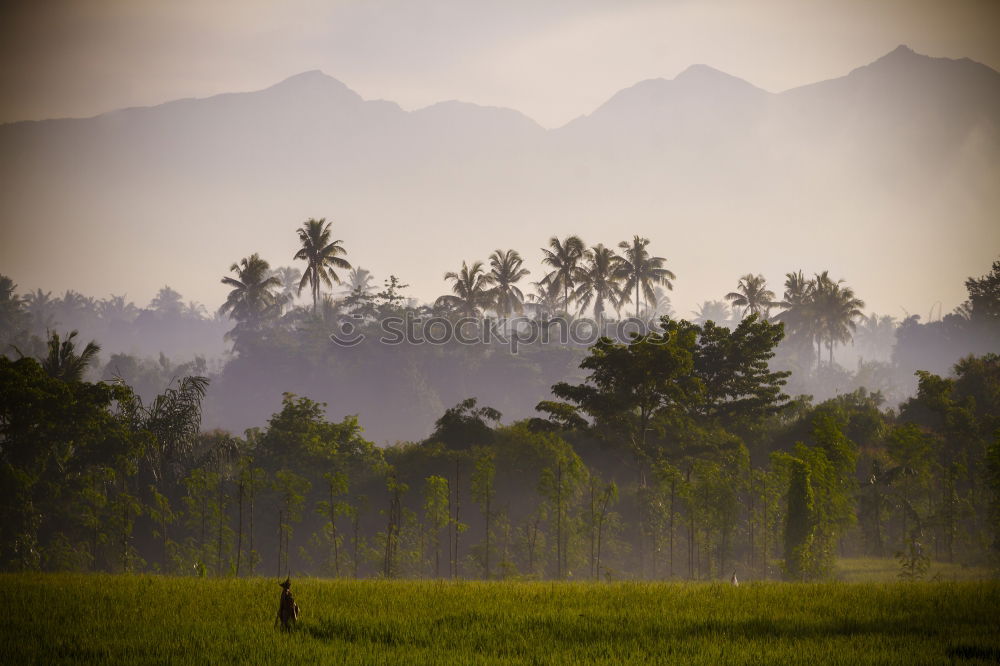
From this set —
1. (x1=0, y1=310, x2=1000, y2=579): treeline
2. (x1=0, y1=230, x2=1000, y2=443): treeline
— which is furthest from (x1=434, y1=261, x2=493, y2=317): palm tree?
(x1=0, y1=310, x2=1000, y2=579): treeline

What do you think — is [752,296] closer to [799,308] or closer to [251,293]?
[799,308]

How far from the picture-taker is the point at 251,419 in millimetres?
102500

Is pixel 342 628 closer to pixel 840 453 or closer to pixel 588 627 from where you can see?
pixel 588 627

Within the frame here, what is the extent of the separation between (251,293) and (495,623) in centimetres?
9543

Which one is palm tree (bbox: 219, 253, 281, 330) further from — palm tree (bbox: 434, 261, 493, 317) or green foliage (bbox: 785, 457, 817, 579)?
green foliage (bbox: 785, 457, 817, 579)

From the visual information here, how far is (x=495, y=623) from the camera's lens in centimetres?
1877

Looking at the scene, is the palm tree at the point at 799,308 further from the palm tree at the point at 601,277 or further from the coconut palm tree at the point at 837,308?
the palm tree at the point at 601,277

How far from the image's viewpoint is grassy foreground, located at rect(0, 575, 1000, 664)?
52.2ft

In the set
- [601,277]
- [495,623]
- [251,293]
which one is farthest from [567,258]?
[495,623]

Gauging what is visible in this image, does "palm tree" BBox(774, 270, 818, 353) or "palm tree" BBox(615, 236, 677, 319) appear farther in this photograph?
"palm tree" BBox(774, 270, 818, 353)

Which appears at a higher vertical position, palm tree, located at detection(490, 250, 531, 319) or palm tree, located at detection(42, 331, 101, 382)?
palm tree, located at detection(490, 250, 531, 319)

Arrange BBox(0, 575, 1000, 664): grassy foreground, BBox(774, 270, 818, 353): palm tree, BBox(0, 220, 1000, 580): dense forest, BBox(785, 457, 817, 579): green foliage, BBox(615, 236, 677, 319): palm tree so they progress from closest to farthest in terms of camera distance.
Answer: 1. BBox(0, 575, 1000, 664): grassy foreground
2. BBox(785, 457, 817, 579): green foliage
3. BBox(0, 220, 1000, 580): dense forest
4. BBox(615, 236, 677, 319): palm tree
5. BBox(774, 270, 818, 353): palm tree

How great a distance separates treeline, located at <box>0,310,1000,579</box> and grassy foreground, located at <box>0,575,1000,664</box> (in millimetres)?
14256

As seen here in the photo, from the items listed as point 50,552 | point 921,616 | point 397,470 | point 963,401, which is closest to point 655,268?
point 963,401
